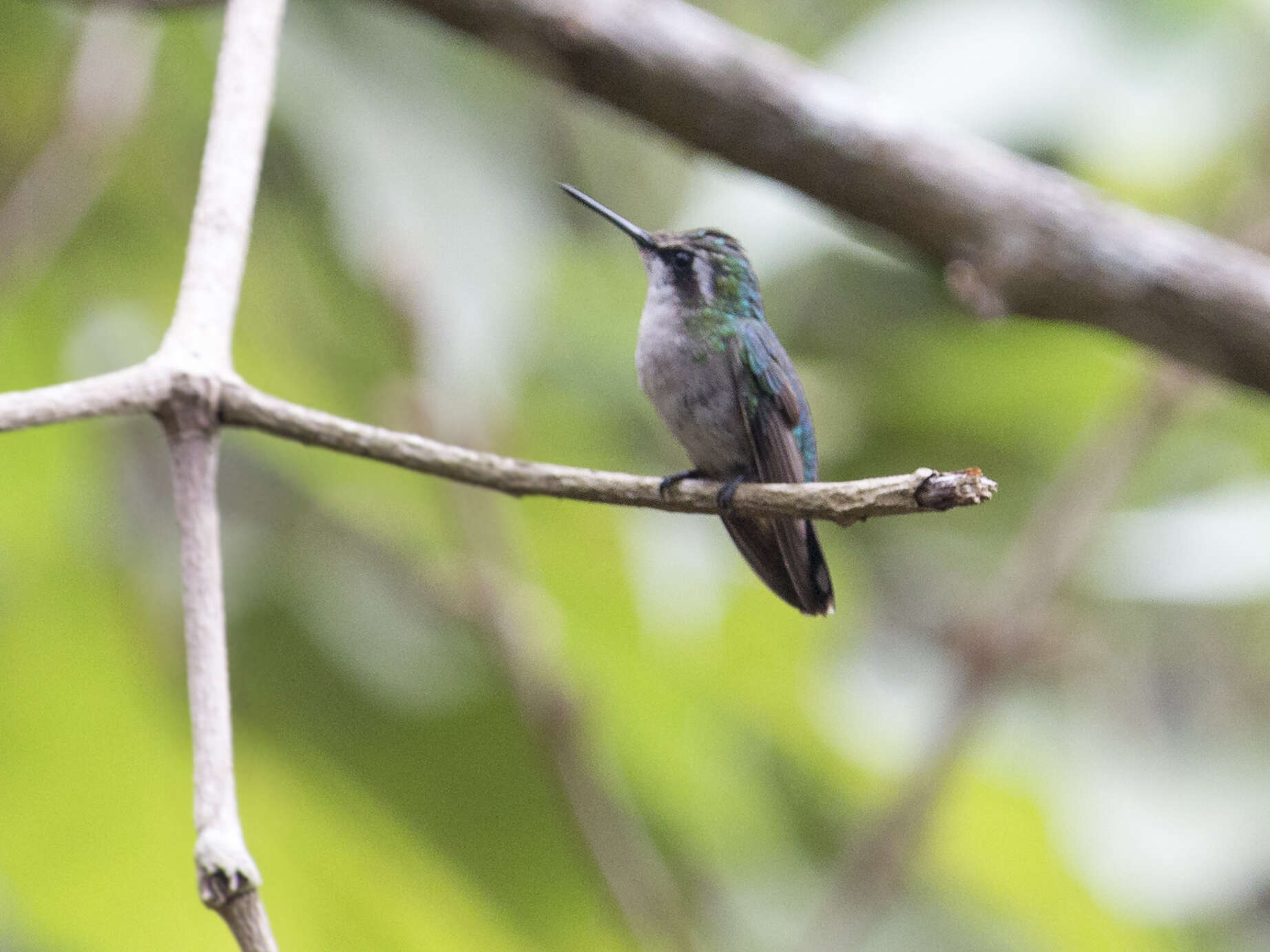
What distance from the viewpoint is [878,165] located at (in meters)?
1.65

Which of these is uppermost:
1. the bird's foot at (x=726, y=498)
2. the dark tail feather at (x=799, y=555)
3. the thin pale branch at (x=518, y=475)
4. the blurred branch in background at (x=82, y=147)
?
the blurred branch in background at (x=82, y=147)

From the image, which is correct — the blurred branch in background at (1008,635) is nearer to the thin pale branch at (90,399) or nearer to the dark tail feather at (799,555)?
the dark tail feather at (799,555)

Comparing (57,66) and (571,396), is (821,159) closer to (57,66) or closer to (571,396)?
(571,396)

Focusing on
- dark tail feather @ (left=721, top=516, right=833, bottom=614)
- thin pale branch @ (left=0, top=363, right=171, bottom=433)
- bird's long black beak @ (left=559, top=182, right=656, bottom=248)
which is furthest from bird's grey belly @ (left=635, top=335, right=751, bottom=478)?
thin pale branch @ (left=0, top=363, right=171, bottom=433)

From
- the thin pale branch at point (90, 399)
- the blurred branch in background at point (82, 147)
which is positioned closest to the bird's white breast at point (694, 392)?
the thin pale branch at point (90, 399)

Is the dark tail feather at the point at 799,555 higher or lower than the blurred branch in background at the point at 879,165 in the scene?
lower

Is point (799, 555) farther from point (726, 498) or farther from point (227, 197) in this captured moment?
point (227, 197)

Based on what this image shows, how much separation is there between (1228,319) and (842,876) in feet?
2.76

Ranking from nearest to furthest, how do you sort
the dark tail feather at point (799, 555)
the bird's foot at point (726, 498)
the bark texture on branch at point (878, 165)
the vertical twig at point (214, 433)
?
the vertical twig at point (214, 433), the bird's foot at point (726, 498), the dark tail feather at point (799, 555), the bark texture on branch at point (878, 165)

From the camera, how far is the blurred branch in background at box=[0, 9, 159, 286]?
164cm

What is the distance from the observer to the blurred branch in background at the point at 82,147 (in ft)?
5.39

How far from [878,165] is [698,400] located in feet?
1.73

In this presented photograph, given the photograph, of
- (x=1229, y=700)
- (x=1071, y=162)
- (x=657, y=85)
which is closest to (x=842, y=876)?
(x=657, y=85)

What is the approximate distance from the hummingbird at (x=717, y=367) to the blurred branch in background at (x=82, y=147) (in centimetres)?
76
